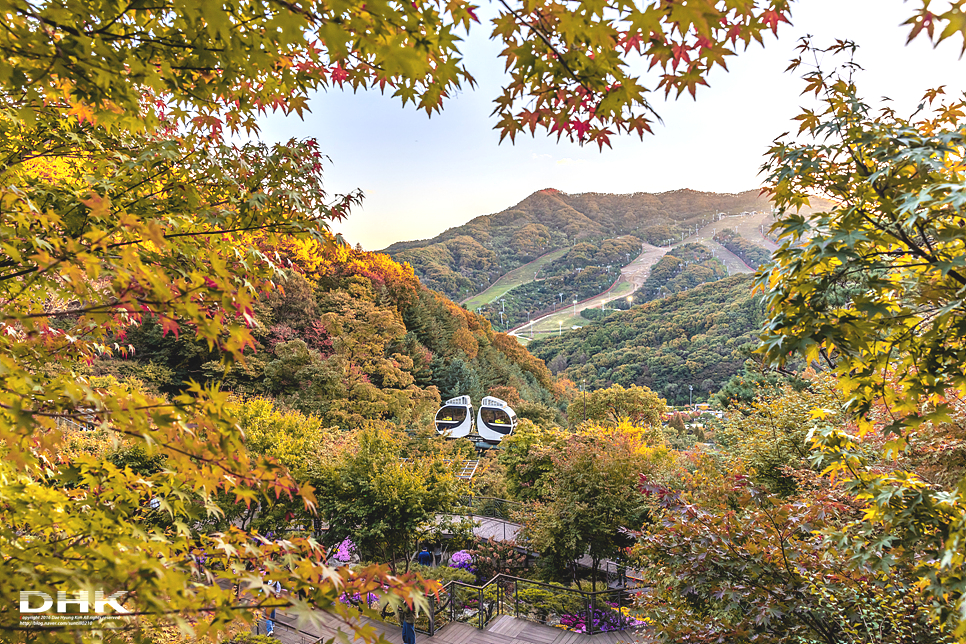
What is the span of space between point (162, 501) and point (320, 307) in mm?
21366

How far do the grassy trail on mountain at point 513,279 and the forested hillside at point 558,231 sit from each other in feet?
5.24

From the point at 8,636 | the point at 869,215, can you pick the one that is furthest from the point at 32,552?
the point at 869,215

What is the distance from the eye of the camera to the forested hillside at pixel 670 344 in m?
43.2

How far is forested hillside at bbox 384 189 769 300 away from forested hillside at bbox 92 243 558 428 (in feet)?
174

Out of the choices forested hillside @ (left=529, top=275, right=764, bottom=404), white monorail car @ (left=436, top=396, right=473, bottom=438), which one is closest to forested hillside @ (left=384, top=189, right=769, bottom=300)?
forested hillside @ (left=529, top=275, right=764, bottom=404)

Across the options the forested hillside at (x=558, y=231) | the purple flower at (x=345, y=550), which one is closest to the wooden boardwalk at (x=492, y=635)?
the purple flower at (x=345, y=550)

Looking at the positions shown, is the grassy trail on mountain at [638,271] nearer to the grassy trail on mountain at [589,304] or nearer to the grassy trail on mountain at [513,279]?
the grassy trail on mountain at [589,304]

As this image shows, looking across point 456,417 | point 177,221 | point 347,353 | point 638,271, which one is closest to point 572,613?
point 177,221

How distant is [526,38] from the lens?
1683mm

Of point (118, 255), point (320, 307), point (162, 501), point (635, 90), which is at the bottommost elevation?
point (162, 501)

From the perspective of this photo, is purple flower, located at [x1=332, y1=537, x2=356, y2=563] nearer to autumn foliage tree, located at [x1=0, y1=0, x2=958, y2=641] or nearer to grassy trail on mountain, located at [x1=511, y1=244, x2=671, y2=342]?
autumn foliage tree, located at [x1=0, y1=0, x2=958, y2=641]

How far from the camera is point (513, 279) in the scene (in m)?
110

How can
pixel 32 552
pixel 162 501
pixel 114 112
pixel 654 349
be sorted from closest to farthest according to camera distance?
pixel 32 552
pixel 114 112
pixel 162 501
pixel 654 349

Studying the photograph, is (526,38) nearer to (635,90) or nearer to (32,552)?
(635,90)
